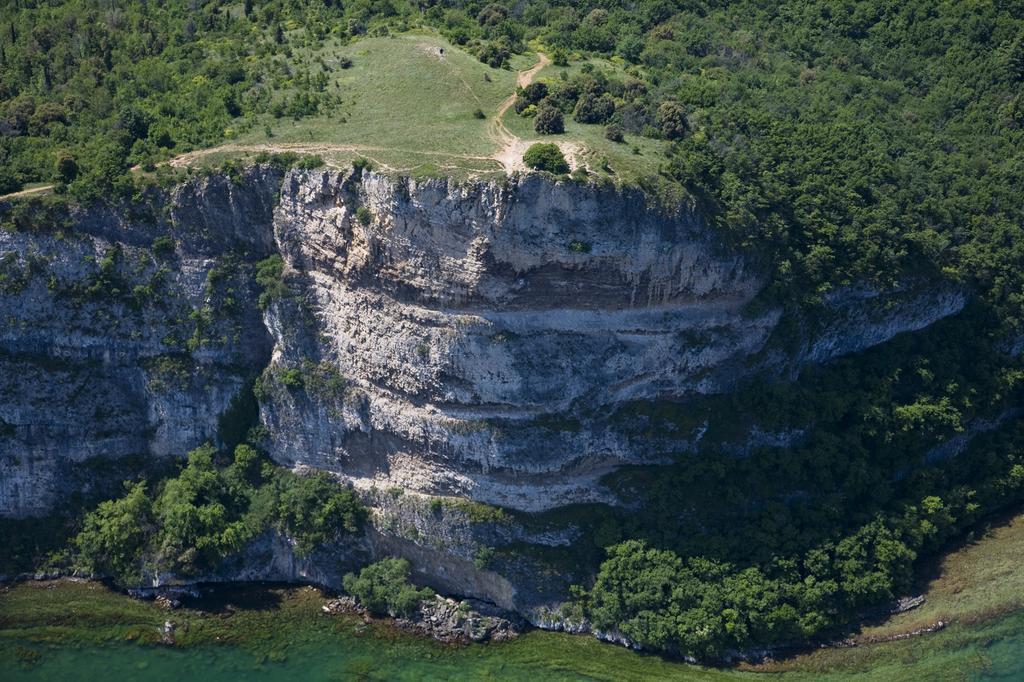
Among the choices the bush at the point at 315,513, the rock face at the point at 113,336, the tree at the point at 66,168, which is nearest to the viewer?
the bush at the point at 315,513

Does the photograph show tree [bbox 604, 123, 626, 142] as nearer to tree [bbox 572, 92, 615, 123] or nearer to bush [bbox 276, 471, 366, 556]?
tree [bbox 572, 92, 615, 123]

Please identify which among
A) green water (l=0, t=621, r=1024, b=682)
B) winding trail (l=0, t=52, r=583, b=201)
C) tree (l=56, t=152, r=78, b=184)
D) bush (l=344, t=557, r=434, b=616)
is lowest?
green water (l=0, t=621, r=1024, b=682)

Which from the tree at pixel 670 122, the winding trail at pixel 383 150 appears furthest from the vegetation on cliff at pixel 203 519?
the tree at pixel 670 122

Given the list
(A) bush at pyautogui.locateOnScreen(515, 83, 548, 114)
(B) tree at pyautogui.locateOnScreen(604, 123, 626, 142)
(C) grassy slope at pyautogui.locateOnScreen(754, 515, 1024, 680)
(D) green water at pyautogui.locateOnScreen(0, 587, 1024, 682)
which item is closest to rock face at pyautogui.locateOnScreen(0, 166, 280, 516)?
(D) green water at pyautogui.locateOnScreen(0, 587, 1024, 682)

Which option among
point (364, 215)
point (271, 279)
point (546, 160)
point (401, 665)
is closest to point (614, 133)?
point (546, 160)

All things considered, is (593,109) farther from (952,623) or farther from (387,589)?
(952,623)

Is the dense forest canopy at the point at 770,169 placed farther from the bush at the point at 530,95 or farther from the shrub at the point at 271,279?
the shrub at the point at 271,279

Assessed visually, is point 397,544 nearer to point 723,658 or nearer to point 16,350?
point 723,658
